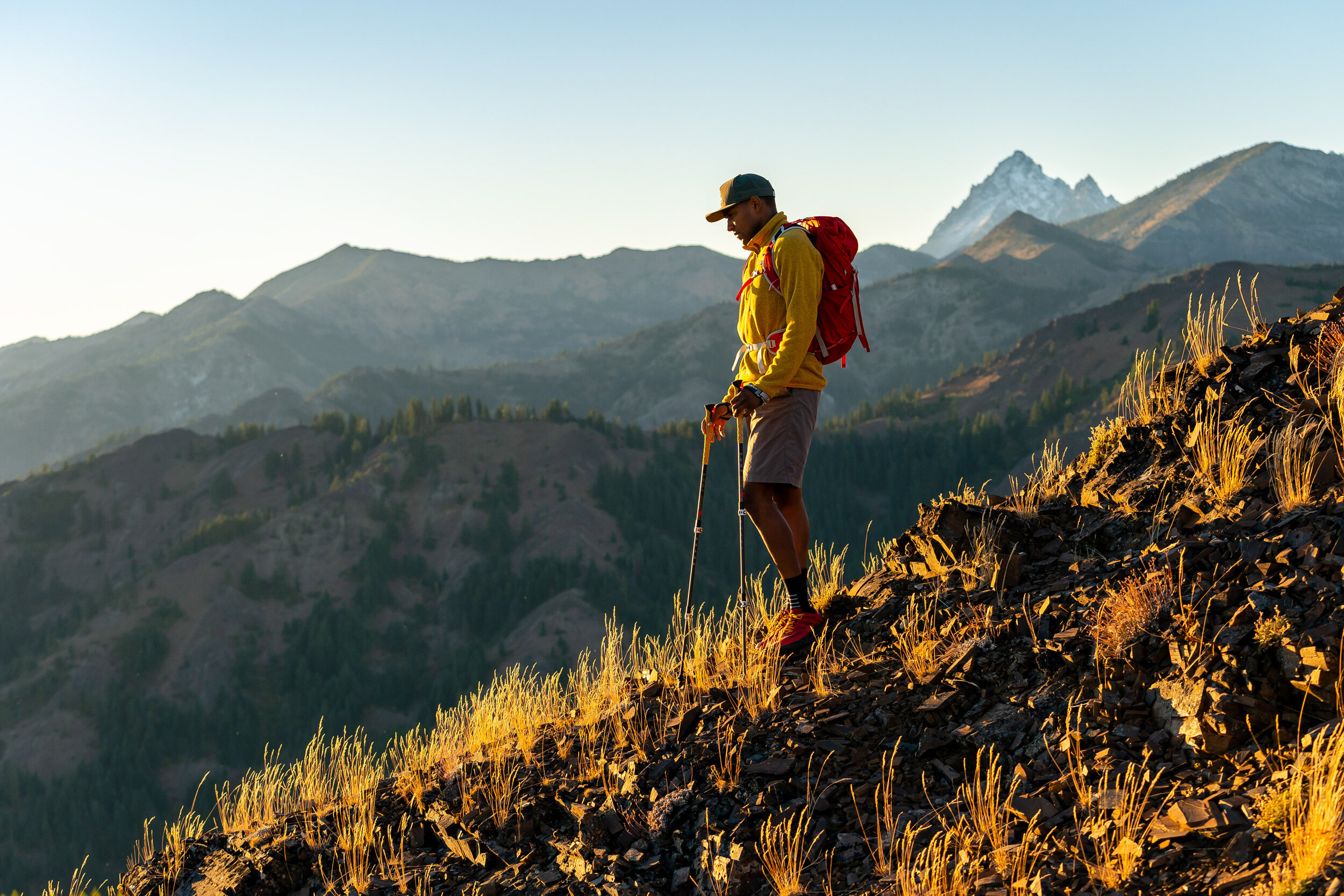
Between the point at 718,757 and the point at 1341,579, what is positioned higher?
the point at 1341,579

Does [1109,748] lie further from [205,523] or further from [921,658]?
[205,523]

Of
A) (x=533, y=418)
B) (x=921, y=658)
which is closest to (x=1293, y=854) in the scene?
(x=921, y=658)

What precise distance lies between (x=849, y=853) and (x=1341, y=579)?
1943mm

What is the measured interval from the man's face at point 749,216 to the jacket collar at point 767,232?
26 mm

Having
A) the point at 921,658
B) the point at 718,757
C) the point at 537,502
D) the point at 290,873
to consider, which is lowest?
the point at 537,502

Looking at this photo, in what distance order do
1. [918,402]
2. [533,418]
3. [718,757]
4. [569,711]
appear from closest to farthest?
[718,757], [569,711], [533,418], [918,402]

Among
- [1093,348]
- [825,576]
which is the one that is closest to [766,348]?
[825,576]

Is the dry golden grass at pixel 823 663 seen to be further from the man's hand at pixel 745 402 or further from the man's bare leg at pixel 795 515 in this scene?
the man's hand at pixel 745 402

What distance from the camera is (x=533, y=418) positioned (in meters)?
102

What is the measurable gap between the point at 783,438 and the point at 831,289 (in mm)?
776

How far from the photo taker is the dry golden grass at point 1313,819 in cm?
245

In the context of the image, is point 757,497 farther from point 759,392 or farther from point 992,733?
point 992,733

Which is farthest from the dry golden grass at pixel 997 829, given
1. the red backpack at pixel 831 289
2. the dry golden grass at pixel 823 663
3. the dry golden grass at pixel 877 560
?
the dry golden grass at pixel 877 560

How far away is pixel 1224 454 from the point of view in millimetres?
4457
